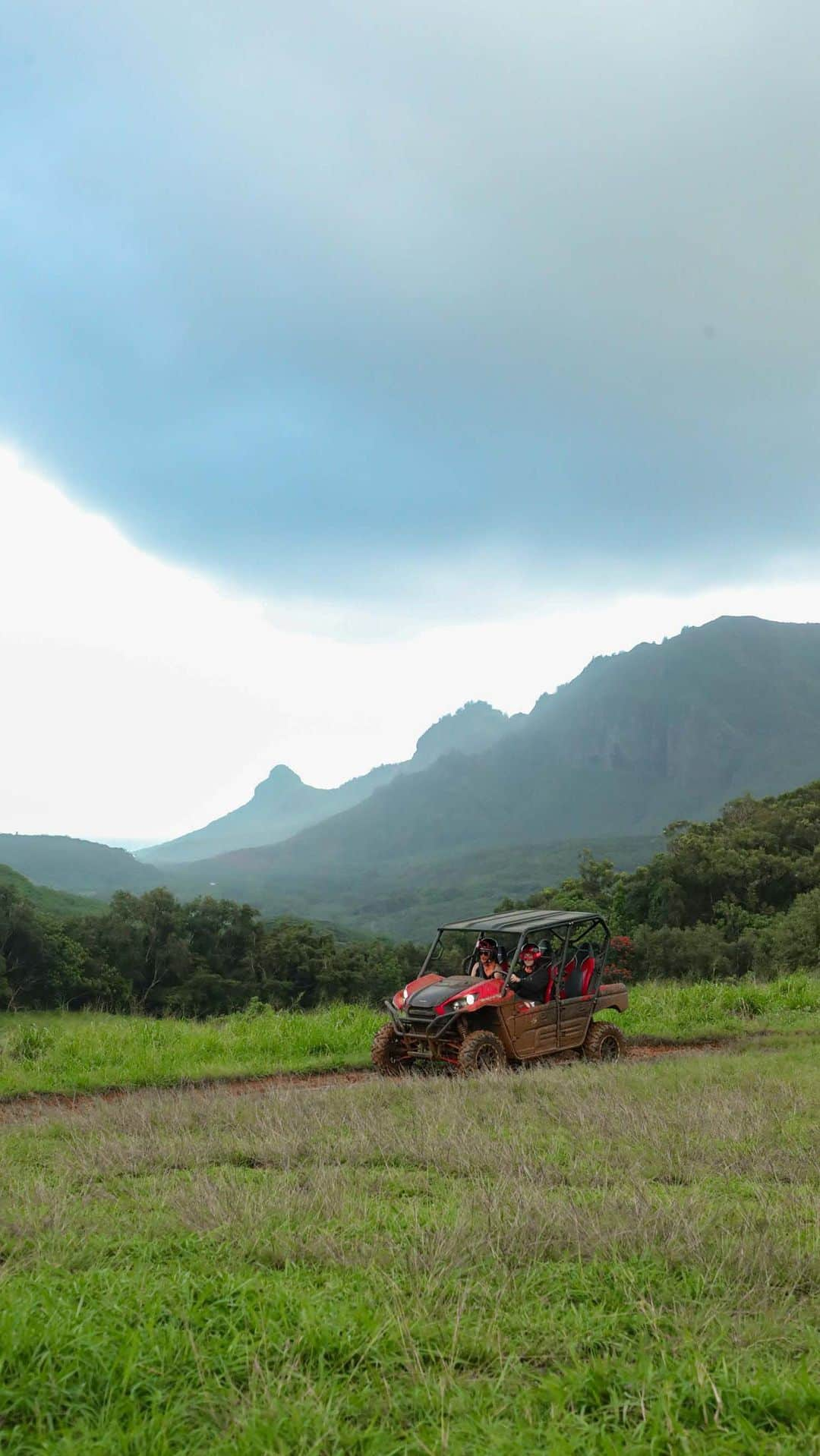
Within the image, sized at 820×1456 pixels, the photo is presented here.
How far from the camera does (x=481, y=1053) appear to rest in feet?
33.5

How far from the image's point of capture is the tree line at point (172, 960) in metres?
28.6

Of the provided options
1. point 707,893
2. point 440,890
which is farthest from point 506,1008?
point 440,890

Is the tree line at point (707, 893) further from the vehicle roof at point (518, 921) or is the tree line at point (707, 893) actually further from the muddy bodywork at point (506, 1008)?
the vehicle roof at point (518, 921)

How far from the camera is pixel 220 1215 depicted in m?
4.44

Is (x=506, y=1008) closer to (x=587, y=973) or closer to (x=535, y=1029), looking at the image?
(x=535, y=1029)

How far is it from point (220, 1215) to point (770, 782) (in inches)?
7552

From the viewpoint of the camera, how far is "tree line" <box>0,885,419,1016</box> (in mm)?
28594

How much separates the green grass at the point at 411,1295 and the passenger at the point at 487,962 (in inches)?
180

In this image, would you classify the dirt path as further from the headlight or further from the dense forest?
the dense forest

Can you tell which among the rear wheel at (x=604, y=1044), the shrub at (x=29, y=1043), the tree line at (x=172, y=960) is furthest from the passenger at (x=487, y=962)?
the tree line at (x=172, y=960)

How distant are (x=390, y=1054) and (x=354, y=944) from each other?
2599 centimetres

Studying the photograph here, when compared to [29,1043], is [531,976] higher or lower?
higher

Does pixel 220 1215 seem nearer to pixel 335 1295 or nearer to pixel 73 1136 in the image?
pixel 335 1295

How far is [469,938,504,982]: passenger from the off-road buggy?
0.03m
